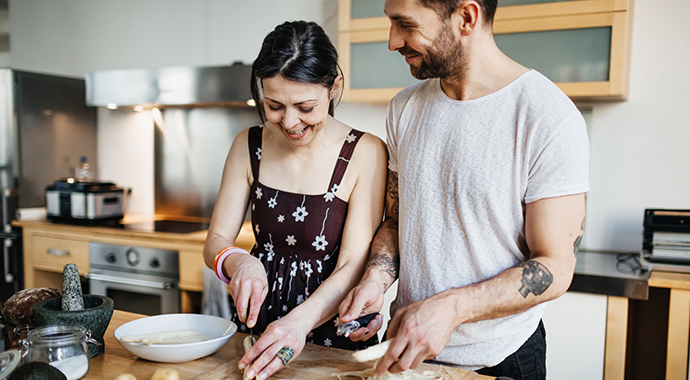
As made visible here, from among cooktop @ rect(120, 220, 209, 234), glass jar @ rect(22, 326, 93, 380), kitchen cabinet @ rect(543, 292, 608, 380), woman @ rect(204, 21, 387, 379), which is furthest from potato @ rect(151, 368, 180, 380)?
cooktop @ rect(120, 220, 209, 234)

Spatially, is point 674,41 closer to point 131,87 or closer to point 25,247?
point 131,87

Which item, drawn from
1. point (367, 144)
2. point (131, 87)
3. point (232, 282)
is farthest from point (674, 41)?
point (131, 87)

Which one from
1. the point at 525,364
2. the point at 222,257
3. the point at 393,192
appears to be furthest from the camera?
the point at 393,192

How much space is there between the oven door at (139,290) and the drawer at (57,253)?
14 centimetres

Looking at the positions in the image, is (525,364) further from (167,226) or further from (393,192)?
(167,226)

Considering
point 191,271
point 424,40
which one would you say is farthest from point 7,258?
point 424,40

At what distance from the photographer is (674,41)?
2.19 meters

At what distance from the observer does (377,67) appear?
2412 mm

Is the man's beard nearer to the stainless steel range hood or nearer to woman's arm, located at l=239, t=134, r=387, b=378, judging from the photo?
woman's arm, located at l=239, t=134, r=387, b=378

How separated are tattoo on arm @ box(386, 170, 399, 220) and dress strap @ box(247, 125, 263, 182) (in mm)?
343

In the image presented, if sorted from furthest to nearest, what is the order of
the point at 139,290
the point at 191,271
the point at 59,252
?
the point at 59,252 < the point at 139,290 < the point at 191,271

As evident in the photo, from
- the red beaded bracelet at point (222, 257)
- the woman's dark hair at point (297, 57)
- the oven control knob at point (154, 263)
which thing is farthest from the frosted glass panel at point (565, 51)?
the oven control knob at point (154, 263)

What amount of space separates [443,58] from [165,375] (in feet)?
2.56

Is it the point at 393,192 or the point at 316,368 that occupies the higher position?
the point at 393,192
